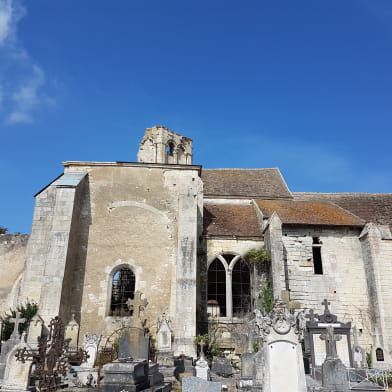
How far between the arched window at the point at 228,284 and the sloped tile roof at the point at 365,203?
7017 mm

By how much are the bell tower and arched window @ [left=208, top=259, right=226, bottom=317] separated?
11114 mm

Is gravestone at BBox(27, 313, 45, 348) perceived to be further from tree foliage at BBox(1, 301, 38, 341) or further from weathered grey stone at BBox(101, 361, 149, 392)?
weathered grey stone at BBox(101, 361, 149, 392)

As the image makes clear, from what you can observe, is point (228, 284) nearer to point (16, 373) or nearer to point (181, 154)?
point (16, 373)

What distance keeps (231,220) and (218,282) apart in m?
3.13

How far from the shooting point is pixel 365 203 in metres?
21.6

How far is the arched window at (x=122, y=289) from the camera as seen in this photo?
16172mm

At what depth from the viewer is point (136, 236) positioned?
16609 mm

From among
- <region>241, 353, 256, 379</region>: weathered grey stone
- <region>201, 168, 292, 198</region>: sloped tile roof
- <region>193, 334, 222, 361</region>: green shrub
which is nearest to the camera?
<region>241, 353, 256, 379</region>: weathered grey stone

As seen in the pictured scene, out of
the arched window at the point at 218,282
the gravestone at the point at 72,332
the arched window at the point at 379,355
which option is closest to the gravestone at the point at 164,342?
the gravestone at the point at 72,332

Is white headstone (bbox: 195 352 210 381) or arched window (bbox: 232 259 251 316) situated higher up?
arched window (bbox: 232 259 251 316)

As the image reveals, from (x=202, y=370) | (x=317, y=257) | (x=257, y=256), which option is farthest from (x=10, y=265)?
(x=317, y=257)

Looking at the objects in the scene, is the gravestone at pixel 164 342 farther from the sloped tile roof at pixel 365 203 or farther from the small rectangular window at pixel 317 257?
the sloped tile roof at pixel 365 203

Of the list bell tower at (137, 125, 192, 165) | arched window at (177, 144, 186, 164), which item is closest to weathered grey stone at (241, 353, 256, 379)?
bell tower at (137, 125, 192, 165)

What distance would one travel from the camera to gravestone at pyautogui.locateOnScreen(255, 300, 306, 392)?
6.09 metres
